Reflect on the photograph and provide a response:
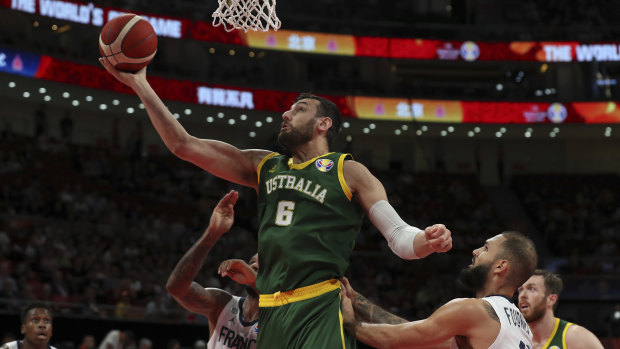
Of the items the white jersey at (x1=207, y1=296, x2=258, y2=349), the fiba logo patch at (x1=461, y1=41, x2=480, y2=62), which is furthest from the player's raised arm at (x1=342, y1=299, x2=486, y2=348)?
the fiba logo patch at (x1=461, y1=41, x2=480, y2=62)

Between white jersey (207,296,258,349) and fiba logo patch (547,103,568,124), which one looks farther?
fiba logo patch (547,103,568,124)

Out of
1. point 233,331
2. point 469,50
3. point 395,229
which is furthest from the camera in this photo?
point 469,50

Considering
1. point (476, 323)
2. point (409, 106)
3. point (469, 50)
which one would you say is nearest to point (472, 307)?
point (476, 323)

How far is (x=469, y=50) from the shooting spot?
2983 centimetres

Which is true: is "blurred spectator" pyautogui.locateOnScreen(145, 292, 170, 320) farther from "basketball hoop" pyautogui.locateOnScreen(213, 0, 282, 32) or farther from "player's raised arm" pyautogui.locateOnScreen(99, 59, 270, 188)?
"player's raised arm" pyautogui.locateOnScreen(99, 59, 270, 188)

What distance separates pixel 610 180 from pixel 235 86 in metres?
13.5

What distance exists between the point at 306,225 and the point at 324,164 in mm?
362

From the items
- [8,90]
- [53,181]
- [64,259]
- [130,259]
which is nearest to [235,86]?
[8,90]

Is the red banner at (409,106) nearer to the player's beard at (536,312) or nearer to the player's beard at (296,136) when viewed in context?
the player's beard at (536,312)

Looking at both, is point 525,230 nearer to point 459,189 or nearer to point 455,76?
Answer: point 459,189

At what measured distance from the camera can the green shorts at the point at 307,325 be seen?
157 inches

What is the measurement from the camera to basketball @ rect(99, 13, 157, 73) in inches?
171

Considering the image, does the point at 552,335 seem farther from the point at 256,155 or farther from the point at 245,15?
the point at 245,15

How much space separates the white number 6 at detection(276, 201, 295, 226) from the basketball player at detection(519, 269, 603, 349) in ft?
8.36
